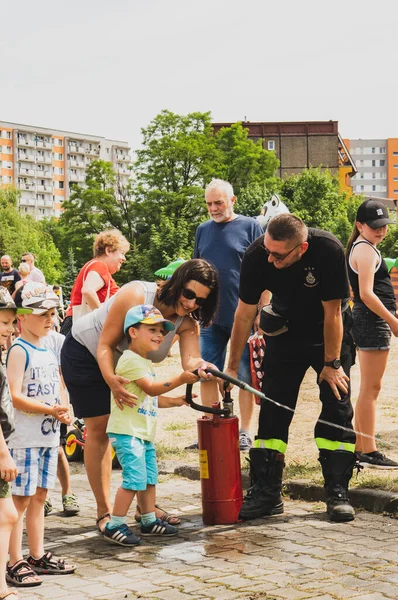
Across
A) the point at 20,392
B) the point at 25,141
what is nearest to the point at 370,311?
the point at 20,392

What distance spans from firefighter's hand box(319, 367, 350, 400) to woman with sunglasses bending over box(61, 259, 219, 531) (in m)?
0.85

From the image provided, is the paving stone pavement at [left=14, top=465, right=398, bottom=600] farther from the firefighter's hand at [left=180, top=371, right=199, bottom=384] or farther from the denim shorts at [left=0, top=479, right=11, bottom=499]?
the firefighter's hand at [left=180, top=371, right=199, bottom=384]

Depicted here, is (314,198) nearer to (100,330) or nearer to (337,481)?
(337,481)

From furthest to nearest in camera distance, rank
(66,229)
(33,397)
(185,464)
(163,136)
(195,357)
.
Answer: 1. (66,229)
2. (163,136)
3. (185,464)
4. (195,357)
5. (33,397)

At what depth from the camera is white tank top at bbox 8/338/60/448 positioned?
16.4 feet

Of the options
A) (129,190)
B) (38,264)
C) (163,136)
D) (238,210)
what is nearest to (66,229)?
(129,190)

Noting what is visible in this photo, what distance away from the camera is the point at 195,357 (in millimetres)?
5859

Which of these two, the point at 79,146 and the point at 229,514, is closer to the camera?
the point at 229,514

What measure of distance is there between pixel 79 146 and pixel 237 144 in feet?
353

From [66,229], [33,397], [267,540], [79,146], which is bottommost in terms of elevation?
[267,540]

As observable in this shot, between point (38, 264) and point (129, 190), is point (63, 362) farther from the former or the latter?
point (38, 264)

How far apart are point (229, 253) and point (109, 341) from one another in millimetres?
2867

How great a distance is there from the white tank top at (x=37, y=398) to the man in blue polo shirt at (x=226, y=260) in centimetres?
321

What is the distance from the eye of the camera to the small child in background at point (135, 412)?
5426mm
